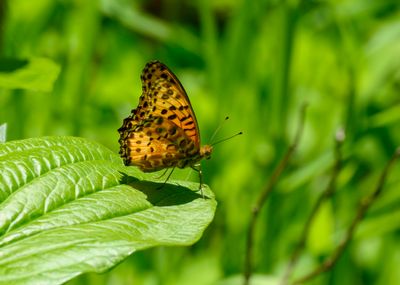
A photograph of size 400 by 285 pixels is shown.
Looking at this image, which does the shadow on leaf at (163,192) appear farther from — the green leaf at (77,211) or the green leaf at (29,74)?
the green leaf at (29,74)

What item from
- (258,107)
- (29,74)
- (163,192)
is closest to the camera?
(163,192)

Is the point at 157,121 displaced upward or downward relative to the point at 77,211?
upward

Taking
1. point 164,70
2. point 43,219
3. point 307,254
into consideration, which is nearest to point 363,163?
point 307,254

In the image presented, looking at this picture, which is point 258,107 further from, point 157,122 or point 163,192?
point 163,192

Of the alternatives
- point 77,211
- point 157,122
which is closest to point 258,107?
point 157,122

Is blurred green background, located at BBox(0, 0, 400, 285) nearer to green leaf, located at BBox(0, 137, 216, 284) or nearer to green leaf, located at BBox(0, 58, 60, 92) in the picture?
green leaf, located at BBox(0, 58, 60, 92)

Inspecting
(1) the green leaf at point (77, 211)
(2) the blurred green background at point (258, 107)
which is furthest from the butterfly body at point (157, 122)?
(2) the blurred green background at point (258, 107)

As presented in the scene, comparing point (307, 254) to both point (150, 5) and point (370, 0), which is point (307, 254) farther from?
point (150, 5)
